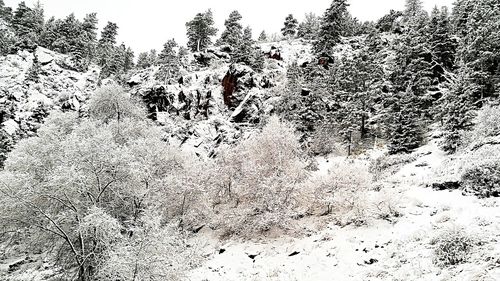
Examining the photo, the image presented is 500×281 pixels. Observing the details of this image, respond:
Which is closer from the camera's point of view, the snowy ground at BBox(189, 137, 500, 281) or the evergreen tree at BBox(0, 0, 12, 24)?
the snowy ground at BBox(189, 137, 500, 281)

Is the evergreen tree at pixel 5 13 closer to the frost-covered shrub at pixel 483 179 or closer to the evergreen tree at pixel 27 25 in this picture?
the evergreen tree at pixel 27 25

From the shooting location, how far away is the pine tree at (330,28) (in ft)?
197

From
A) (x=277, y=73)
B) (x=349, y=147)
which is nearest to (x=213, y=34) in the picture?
(x=277, y=73)

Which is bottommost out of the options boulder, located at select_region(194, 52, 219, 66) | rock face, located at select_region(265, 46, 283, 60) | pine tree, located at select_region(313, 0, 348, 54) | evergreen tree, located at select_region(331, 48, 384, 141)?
evergreen tree, located at select_region(331, 48, 384, 141)

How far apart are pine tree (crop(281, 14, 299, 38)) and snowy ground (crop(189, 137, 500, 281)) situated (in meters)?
67.2

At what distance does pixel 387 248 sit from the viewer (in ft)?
60.3

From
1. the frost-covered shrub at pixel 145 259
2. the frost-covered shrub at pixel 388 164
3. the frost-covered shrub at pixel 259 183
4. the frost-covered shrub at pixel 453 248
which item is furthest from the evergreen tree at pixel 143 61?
the frost-covered shrub at pixel 453 248

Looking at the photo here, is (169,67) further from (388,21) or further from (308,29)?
(388,21)

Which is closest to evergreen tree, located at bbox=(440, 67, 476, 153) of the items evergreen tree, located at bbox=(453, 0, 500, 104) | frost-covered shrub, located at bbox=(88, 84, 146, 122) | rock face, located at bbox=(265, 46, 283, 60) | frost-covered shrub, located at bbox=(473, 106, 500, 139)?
frost-covered shrub, located at bbox=(473, 106, 500, 139)

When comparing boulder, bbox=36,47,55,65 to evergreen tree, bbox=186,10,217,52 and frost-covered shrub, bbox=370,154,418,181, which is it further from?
frost-covered shrub, bbox=370,154,418,181

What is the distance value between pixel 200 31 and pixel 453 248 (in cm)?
7073

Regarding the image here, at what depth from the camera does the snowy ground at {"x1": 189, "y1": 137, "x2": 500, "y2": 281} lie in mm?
14602

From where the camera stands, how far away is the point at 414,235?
18.1 m

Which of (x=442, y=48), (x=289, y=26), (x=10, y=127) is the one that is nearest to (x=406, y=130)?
(x=442, y=48)
